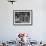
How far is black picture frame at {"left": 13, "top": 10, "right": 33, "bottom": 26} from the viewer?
5.01 meters

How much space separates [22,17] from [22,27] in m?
0.38

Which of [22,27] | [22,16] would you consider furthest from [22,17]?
[22,27]

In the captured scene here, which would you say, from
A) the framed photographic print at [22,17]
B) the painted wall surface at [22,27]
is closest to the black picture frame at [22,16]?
the framed photographic print at [22,17]

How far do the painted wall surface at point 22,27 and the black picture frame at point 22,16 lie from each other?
0.37 ft

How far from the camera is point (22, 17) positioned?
199 inches

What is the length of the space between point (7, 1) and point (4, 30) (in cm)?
110

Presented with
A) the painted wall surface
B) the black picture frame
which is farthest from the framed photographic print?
the painted wall surface

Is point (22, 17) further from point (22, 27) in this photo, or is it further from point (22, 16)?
point (22, 27)

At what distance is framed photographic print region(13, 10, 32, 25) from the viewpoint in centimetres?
502

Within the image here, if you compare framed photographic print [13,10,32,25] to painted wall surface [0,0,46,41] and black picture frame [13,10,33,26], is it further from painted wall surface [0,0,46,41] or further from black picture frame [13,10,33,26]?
painted wall surface [0,0,46,41]

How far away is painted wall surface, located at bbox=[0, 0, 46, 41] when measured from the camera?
197 inches

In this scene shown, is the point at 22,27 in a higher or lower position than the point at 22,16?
lower

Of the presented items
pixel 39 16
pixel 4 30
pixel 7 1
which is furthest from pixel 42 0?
pixel 4 30

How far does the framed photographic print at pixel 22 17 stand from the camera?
16.5 ft
